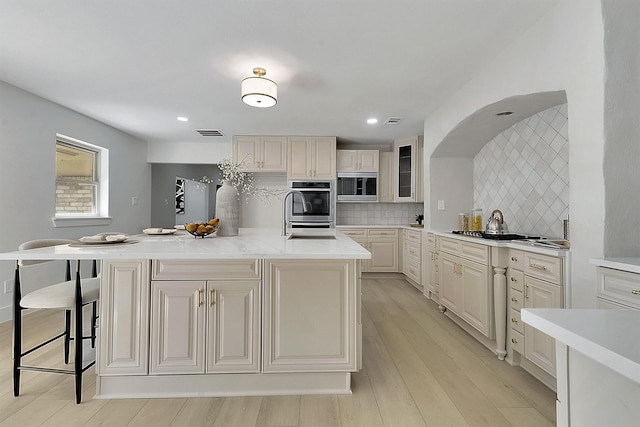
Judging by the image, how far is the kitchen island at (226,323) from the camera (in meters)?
1.67

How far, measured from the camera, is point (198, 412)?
1596mm

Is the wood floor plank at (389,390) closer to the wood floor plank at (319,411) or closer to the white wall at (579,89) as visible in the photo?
the wood floor plank at (319,411)

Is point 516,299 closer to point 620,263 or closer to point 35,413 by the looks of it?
point 620,263

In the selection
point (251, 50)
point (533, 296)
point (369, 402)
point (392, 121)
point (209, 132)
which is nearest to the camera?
point (369, 402)

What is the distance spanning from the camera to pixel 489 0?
1.78m

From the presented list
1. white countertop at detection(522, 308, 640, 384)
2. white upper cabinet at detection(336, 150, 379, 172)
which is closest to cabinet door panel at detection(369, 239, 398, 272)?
white upper cabinet at detection(336, 150, 379, 172)

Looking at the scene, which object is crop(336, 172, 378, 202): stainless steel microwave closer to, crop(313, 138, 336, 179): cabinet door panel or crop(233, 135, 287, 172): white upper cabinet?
crop(313, 138, 336, 179): cabinet door panel

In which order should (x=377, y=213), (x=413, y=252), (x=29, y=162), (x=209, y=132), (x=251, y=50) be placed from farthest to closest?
1. (x=377, y=213)
2. (x=209, y=132)
3. (x=413, y=252)
4. (x=29, y=162)
5. (x=251, y=50)

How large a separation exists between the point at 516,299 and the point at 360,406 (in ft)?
4.39

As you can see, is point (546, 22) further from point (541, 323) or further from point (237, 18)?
point (541, 323)

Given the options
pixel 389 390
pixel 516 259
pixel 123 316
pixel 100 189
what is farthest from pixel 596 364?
pixel 100 189

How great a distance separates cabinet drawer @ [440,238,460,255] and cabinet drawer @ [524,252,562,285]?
0.87 meters

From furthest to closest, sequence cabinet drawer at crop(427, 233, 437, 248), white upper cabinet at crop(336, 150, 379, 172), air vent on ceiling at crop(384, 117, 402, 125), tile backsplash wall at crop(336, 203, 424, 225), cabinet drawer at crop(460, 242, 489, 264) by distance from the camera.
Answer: tile backsplash wall at crop(336, 203, 424, 225)
white upper cabinet at crop(336, 150, 379, 172)
air vent on ceiling at crop(384, 117, 402, 125)
cabinet drawer at crop(427, 233, 437, 248)
cabinet drawer at crop(460, 242, 489, 264)

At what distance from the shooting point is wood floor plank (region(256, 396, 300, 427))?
4.99 ft
